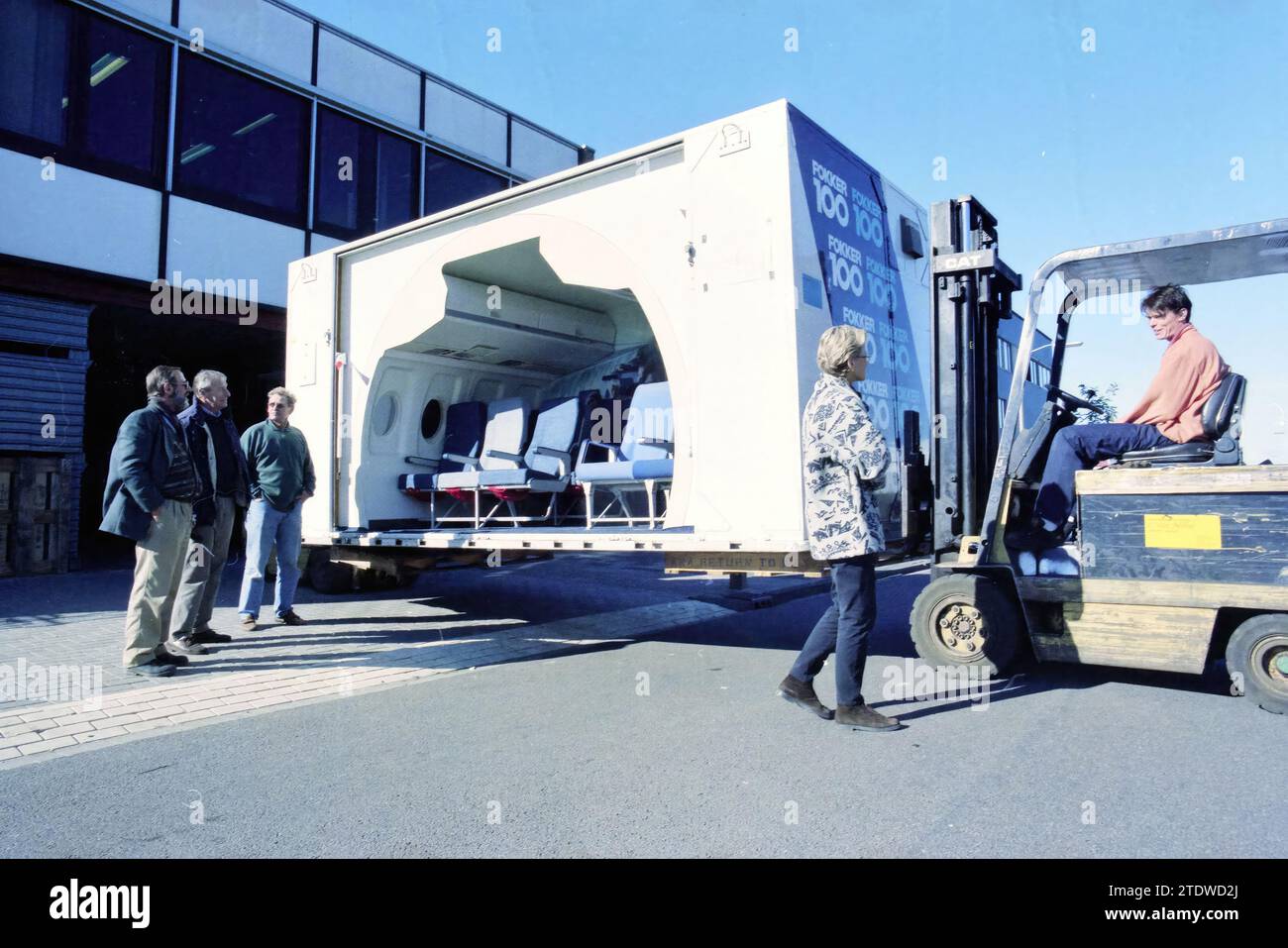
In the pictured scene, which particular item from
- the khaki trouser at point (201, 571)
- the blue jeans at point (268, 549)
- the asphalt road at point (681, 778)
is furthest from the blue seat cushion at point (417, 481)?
the asphalt road at point (681, 778)

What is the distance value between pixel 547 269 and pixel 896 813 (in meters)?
5.62

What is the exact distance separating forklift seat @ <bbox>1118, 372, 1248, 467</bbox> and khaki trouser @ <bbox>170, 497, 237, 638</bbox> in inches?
231

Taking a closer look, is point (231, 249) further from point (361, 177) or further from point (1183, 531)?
point (1183, 531)

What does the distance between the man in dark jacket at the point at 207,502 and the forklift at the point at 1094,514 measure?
465 cm

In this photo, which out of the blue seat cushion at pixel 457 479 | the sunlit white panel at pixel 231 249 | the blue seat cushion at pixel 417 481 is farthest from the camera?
the sunlit white panel at pixel 231 249

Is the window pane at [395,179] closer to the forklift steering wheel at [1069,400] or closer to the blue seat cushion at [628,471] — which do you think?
the blue seat cushion at [628,471]

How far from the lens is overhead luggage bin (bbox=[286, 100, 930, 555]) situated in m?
4.70

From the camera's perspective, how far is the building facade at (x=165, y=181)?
927 cm

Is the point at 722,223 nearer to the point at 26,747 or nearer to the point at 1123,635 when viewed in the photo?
the point at 1123,635

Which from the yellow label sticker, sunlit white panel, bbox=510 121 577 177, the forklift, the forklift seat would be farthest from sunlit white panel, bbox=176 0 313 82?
the yellow label sticker

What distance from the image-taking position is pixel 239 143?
36.3 feet

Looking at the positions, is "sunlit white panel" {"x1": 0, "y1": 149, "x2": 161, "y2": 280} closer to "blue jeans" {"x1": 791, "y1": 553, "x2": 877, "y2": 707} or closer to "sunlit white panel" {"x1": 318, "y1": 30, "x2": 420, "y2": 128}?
"sunlit white panel" {"x1": 318, "y1": 30, "x2": 420, "y2": 128}

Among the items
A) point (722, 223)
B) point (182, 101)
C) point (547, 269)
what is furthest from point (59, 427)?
point (722, 223)

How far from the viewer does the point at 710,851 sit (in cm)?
266
